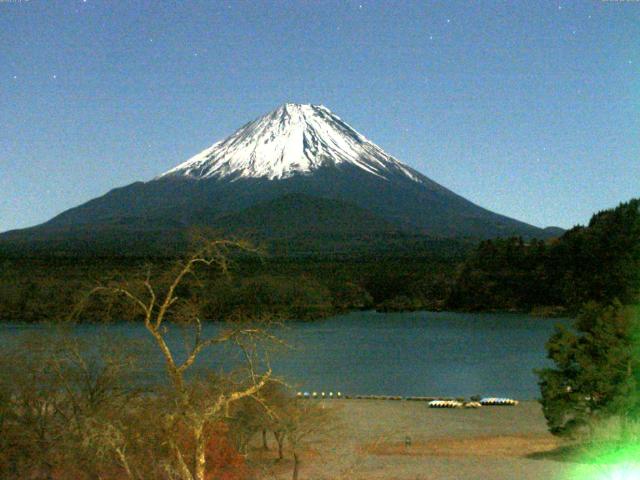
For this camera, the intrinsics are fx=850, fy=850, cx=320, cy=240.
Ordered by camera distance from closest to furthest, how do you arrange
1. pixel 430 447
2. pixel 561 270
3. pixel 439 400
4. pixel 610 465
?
pixel 610 465, pixel 430 447, pixel 439 400, pixel 561 270

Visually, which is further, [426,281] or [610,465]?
[426,281]

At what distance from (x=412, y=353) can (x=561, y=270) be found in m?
27.4

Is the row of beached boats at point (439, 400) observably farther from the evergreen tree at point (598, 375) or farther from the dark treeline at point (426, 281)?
the dark treeline at point (426, 281)

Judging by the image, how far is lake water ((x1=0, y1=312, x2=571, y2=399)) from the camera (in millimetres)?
A: 32844

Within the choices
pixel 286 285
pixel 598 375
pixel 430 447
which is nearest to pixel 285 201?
pixel 286 285

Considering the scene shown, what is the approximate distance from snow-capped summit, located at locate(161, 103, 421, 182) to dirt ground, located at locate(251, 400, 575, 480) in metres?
113

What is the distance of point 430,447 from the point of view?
18594 mm

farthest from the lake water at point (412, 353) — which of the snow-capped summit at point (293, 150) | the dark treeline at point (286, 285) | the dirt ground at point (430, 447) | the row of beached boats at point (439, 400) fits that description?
the snow-capped summit at point (293, 150)

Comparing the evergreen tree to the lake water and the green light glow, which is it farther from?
the lake water

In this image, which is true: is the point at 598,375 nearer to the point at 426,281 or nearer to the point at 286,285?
the point at 286,285

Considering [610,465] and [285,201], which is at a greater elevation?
[285,201]

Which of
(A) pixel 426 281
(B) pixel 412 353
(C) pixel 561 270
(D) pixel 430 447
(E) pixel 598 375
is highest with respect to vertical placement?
(C) pixel 561 270

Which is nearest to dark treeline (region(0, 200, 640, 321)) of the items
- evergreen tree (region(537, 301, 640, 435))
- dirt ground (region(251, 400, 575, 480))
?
dirt ground (region(251, 400, 575, 480))

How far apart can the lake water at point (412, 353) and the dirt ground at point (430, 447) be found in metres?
2.92
